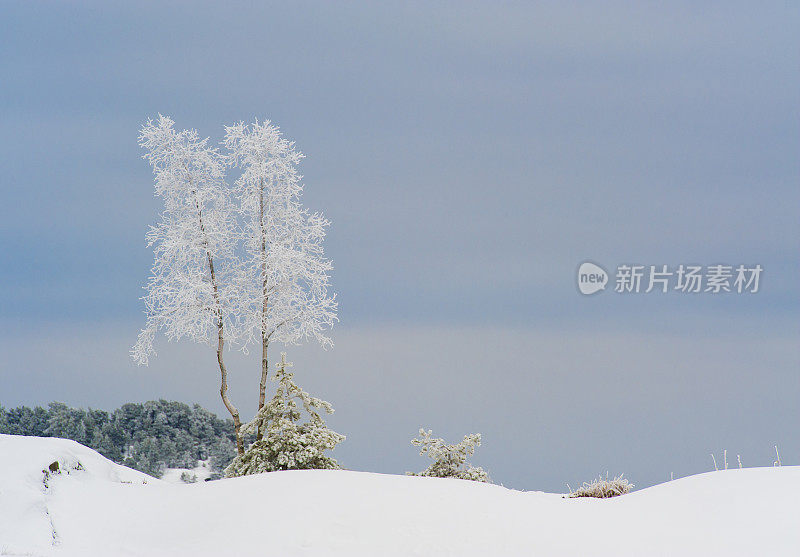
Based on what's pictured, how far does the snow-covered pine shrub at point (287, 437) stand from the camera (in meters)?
12.5

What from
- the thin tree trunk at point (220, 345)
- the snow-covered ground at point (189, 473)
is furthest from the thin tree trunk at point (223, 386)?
the snow-covered ground at point (189, 473)

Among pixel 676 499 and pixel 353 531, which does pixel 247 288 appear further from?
pixel 676 499

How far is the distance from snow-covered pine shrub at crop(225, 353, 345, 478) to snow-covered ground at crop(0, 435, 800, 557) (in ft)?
7.17

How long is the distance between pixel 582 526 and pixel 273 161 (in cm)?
933

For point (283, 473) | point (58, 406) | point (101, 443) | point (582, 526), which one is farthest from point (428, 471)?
point (58, 406)

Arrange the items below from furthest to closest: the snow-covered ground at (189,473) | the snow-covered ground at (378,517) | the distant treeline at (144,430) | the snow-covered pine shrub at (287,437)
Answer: the distant treeline at (144,430), the snow-covered ground at (189,473), the snow-covered pine shrub at (287,437), the snow-covered ground at (378,517)

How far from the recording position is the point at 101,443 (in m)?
16.8

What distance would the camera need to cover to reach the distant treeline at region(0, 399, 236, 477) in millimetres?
16922

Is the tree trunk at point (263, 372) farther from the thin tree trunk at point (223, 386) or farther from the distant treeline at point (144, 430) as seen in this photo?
the distant treeline at point (144, 430)

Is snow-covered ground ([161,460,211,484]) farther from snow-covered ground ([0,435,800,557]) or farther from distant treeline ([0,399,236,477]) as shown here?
snow-covered ground ([0,435,800,557])

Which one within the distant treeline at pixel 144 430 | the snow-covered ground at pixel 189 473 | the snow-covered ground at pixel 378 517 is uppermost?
the distant treeline at pixel 144 430

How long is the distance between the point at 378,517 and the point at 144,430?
38.0 ft

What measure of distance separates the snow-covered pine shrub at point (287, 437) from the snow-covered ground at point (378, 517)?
2187 mm

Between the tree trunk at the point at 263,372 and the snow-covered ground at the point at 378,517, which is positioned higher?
the tree trunk at the point at 263,372
